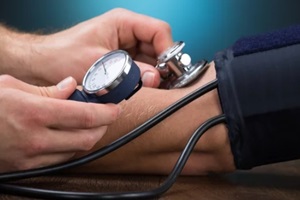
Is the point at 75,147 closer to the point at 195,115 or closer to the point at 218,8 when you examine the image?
the point at 195,115

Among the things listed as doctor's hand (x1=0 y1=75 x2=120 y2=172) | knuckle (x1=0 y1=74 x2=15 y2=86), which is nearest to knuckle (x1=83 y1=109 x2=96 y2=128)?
doctor's hand (x1=0 y1=75 x2=120 y2=172)

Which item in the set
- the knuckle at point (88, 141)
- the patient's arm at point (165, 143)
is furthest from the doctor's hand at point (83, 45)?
the knuckle at point (88, 141)

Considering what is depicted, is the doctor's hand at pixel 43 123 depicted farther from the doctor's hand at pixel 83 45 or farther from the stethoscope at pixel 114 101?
the doctor's hand at pixel 83 45

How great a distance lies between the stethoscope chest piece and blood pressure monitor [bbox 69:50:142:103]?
6.1 inches

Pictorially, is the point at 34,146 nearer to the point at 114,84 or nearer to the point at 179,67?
the point at 114,84

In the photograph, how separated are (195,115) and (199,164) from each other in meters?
0.07

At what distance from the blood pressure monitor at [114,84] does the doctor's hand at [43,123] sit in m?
0.01

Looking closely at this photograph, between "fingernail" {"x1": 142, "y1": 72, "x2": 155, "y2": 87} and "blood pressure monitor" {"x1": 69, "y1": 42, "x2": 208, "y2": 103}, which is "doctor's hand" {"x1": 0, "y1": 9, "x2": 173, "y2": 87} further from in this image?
"blood pressure monitor" {"x1": 69, "y1": 42, "x2": 208, "y2": 103}

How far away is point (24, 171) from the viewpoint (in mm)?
491

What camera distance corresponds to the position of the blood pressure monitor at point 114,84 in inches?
18.4

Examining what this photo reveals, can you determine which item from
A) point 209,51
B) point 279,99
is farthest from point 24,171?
point 209,51

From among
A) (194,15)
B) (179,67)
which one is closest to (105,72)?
(179,67)

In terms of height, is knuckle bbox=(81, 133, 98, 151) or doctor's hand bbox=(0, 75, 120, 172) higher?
doctor's hand bbox=(0, 75, 120, 172)

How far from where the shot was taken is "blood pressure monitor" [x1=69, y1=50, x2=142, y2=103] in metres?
0.47
